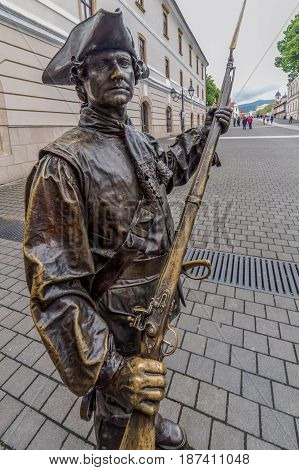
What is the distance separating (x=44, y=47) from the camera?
9.48m

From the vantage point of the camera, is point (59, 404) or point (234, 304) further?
point (234, 304)

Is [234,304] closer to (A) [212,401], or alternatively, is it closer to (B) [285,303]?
(B) [285,303]

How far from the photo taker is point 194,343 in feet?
8.51

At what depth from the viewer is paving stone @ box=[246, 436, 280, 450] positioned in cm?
172

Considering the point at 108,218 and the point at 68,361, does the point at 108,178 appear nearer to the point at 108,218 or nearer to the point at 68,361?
the point at 108,218

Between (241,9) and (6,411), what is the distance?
3.11m

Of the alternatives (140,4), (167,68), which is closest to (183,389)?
(140,4)

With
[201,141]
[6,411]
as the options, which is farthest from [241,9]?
[6,411]

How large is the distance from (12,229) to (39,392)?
13.4ft

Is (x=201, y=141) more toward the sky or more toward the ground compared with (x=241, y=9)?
more toward the ground

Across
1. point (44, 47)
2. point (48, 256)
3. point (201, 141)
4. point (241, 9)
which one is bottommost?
point (48, 256)

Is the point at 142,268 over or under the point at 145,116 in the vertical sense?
under

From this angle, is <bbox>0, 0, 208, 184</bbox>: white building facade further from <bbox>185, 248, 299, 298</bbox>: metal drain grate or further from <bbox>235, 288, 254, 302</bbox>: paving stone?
<bbox>235, 288, 254, 302</bbox>: paving stone

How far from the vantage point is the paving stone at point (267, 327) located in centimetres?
264
